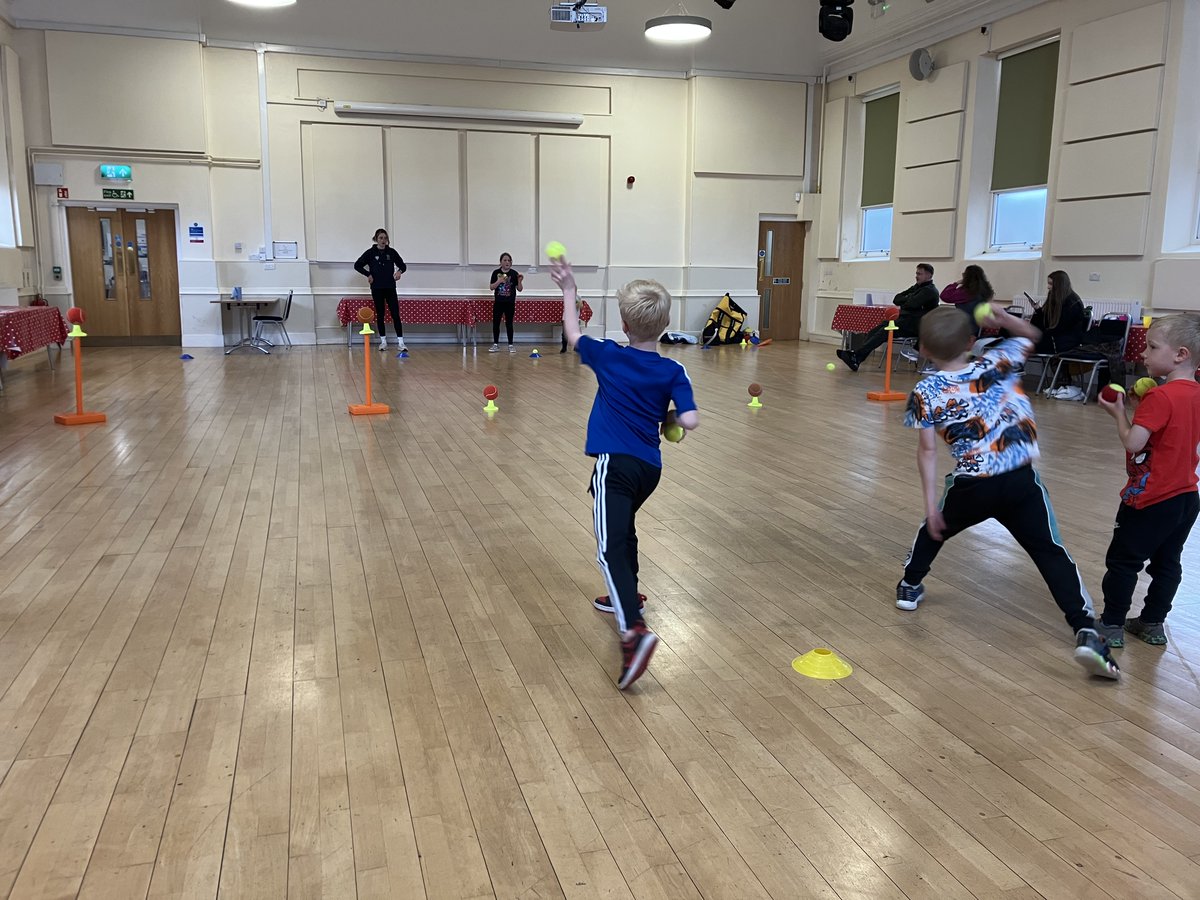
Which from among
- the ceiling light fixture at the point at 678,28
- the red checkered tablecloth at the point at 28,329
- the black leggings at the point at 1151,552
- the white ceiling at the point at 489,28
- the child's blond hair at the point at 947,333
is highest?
the white ceiling at the point at 489,28

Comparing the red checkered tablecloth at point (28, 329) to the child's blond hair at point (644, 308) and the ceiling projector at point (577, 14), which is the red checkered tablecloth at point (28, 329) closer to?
the ceiling projector at point (577, 14)

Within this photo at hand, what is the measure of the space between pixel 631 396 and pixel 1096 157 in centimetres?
986

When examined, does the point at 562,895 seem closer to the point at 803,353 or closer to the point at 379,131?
the point at 803,353

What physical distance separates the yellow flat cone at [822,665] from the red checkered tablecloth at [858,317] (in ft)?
36.2

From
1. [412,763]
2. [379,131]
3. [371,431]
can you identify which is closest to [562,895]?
[412,763]

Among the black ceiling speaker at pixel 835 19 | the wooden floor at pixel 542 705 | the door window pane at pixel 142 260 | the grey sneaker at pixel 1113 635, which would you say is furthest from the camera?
the door window pane at pixel 142 260

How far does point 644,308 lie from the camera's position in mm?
2838

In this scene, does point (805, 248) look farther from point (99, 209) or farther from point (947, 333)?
point (947, 333)

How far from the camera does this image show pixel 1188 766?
8.03 ft

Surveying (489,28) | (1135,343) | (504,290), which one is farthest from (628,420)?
(489,28)

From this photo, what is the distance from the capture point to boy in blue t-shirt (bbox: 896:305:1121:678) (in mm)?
2980

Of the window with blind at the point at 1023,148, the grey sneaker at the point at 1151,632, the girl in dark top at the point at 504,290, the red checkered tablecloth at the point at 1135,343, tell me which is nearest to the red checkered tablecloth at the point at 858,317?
the window with blind at the point at 1023,148

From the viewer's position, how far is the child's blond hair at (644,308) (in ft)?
9.32

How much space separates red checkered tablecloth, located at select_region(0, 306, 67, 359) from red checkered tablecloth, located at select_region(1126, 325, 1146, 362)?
11139mm
